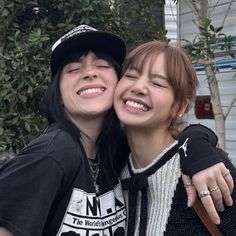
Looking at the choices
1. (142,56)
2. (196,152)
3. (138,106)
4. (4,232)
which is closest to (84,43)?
(142,56)

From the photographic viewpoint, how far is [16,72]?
4602mm

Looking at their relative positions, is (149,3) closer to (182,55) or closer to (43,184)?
(182,55)

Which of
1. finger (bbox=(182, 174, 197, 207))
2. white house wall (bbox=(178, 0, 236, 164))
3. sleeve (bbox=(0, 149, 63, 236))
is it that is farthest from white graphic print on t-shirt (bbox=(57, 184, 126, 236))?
white house wall (bbox=(178, 0, 236, 164))

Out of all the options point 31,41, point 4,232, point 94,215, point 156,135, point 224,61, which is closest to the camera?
point 4,232

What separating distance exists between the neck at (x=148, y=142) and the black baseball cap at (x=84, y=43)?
16.0 inches

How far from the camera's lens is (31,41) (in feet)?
15.2

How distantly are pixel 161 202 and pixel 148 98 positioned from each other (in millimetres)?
450

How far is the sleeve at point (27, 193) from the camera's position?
202cm

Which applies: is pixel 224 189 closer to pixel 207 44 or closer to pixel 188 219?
pixel 188 219

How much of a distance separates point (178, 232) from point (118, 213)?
0.30m

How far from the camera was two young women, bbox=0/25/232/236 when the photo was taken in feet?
6.70

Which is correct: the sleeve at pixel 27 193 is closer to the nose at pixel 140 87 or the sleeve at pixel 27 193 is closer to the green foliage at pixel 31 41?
the nose at pixel 140 87

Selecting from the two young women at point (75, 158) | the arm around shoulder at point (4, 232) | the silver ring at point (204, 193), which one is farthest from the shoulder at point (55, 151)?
the silver ring at point (204, 193)

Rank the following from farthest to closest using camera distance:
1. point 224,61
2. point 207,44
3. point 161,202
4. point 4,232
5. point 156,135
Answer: point 224,61, point 207,44, point 156,135, point 161,202, point 4,232
